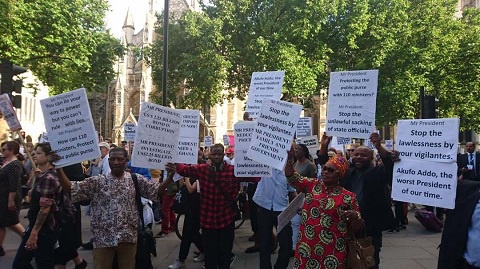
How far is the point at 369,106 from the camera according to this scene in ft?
17.2

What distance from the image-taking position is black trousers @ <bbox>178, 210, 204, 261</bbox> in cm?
677

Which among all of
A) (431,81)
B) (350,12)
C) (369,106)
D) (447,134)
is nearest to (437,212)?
(369,106)

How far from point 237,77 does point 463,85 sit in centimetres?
1460

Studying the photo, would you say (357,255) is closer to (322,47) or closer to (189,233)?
(189,233)

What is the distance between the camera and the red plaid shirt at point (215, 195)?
5.38 meters

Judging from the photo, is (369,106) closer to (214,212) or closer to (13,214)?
(214,212)

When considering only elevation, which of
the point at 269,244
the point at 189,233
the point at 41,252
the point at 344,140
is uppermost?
the point at 344,140

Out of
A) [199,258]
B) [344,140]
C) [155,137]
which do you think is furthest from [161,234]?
[155,137]

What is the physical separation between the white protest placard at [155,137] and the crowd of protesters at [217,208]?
0.47ft

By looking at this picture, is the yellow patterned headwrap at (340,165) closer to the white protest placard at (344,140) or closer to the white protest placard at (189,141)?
the white protest placard at (189,141)

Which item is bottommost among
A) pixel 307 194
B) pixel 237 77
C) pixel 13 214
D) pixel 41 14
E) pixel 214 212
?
pixel 13 214

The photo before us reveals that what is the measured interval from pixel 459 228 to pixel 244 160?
258 cm

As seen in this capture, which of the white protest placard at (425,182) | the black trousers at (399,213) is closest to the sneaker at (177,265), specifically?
the white protest placard at (425,182)

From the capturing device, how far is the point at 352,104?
5.36 m
